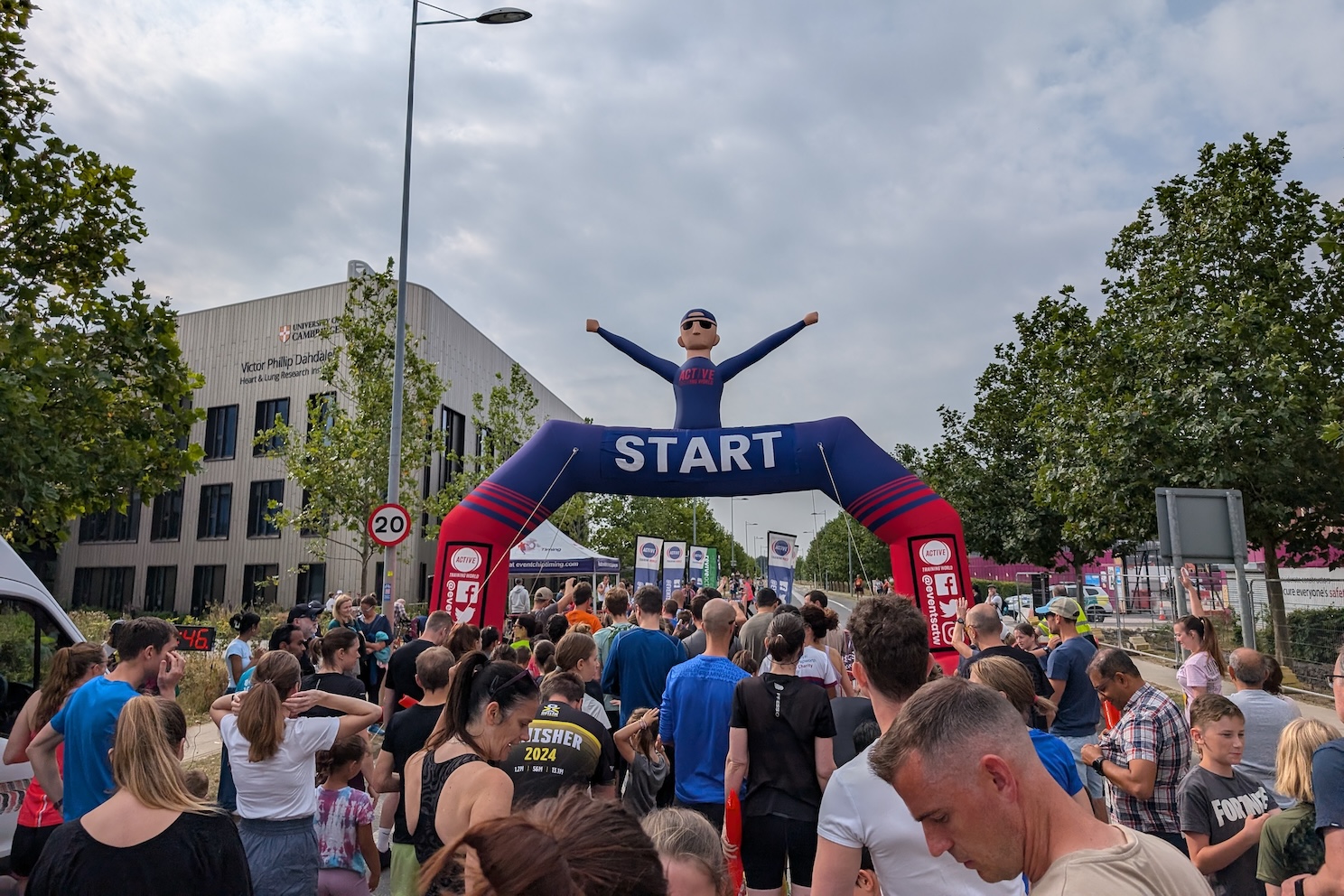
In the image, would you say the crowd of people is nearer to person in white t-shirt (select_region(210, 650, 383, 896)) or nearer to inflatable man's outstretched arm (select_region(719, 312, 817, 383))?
person in white t-shirt (select_region(210, 650, 383, 896))

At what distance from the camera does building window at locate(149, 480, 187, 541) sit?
121ft

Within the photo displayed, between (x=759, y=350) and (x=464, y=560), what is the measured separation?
4.51 m

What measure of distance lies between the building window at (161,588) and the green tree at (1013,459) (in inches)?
1258

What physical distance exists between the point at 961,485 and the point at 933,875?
84.6 feet

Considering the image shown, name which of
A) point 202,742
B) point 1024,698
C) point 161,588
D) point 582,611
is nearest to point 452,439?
point 161,588

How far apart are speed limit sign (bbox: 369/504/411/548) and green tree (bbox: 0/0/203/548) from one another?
8.11 feet

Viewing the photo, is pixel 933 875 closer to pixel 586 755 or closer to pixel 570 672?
pixel 586 755

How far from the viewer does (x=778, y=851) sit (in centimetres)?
397

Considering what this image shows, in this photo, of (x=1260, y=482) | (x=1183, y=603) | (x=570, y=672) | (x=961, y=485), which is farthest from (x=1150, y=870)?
(x=961, y=485)

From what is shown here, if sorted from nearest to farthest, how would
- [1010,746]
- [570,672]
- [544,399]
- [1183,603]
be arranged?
[1010,746] → [570,672] → [1183,603] → [544,399]

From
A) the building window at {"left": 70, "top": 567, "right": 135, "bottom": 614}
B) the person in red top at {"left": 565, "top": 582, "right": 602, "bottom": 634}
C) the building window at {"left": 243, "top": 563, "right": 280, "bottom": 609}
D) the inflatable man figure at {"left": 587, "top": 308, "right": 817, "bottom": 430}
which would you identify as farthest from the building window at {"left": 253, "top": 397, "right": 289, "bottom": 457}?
the person in red top at {"left": 565, "top": 582, "right": 602, "bottom": 634}

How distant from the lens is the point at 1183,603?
19.8m

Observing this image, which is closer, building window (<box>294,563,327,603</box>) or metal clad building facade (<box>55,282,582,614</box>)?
building window (<box>294,563,327,603</box>)

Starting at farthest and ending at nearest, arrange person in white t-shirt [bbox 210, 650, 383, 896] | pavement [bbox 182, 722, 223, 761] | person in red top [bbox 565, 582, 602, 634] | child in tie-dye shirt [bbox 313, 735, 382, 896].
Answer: pavement [bbox 182, 722, 223, 761] → person in red top [bbox 565, 582, 602, 634] → child in tie-dye shirt [bbox 313, 735, 382, 896] → person in white t-shirt [bbox 210, 650, 383, 896]
